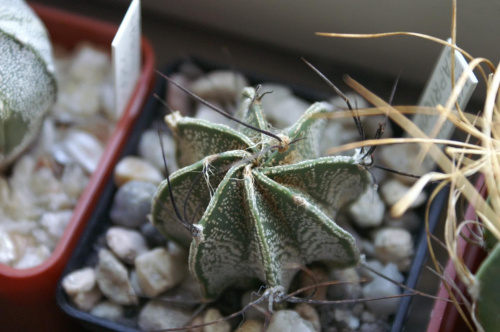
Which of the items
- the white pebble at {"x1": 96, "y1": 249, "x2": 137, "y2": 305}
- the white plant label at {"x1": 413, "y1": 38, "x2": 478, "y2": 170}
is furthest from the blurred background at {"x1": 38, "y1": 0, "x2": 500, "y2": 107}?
the white pebble at {"x1": 96, "y1": 249, "x2": 137, "y2": 305}

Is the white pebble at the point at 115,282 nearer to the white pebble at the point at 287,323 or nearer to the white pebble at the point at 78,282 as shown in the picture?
the white pebble at the point at 78,282

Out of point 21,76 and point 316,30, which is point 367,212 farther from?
point 21,76

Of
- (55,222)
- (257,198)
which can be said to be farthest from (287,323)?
(55,222)

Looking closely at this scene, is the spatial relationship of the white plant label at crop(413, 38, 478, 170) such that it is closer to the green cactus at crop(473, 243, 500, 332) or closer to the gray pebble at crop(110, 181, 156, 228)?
the green cactus at crop(473, 243, 500, 332)

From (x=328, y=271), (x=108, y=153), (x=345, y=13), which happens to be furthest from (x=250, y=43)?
(x=328, y=271)

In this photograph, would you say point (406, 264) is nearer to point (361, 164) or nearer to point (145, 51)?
point (361, 164)

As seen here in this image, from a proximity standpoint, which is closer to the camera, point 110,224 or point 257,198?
point 257,198
